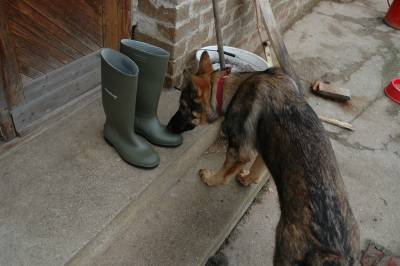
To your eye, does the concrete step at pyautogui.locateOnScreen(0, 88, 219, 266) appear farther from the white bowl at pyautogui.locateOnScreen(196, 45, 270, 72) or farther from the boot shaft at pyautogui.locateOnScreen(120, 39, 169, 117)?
the white bowl at pyautogui.locateOnScreen(196, 45, 270, 72)

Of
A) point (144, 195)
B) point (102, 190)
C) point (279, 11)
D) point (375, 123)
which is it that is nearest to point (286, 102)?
point (144, 195)

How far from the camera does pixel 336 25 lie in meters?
5.68

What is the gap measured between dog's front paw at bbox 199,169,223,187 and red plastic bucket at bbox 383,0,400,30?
15.8ft

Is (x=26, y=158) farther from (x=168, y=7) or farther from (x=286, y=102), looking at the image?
(x=286, y=102)

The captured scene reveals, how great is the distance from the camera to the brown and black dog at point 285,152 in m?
1.75

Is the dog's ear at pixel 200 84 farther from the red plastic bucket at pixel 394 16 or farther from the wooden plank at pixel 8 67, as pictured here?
the red plastic bucket at pixel 394 16

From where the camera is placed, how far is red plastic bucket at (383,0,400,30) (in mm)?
5823

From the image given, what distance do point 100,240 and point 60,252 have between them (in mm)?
226

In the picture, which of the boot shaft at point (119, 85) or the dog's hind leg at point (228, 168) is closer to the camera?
the boot shaft at point (119, 85)

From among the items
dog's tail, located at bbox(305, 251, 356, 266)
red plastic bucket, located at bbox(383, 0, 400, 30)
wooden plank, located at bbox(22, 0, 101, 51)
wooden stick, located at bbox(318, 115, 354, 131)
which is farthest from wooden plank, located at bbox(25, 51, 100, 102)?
red plastic bucket, located at bbox(383, 0, 400, 30)

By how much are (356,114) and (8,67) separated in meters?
3.41

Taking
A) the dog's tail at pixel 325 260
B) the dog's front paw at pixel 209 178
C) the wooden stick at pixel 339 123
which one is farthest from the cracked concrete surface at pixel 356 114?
the dog's tail at pixel 325 260

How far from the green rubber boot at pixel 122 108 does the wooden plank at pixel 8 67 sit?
55 cm

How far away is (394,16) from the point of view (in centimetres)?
588
